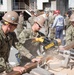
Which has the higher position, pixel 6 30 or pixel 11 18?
pixel 11 18

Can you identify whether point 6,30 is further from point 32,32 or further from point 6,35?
point 32,32

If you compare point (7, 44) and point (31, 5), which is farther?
point (31, 5)

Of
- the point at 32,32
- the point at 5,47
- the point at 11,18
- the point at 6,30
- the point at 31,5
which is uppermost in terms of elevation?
the point at 31,5

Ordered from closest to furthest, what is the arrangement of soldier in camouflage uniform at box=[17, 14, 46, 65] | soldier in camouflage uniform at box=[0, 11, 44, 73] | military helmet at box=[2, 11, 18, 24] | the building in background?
soldier in camouflage uniform at box=[0, 11, 44, 73] < military helmet at box=[2, 11, 18, 24] < soldier in camouflage uniform at box=[17, 14, 46, 65] < the building in background

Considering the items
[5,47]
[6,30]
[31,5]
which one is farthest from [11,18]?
[31,5]

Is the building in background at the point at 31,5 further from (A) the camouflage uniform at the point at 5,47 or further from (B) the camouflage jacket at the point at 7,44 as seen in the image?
(A) the camouflage uniform at the point at 5,47

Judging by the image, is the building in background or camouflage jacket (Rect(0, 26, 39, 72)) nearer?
camouflage jacket (Rect(0, 26, 39, 72))

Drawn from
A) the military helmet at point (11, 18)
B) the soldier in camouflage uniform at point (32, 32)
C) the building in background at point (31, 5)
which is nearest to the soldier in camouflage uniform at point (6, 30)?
the military helmet at point (11, 18)

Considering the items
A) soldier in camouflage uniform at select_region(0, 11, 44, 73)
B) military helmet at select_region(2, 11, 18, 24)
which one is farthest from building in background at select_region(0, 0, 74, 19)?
military helmet at select_region(2, 11, 18, 24)

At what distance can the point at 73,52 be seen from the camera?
3883 mm

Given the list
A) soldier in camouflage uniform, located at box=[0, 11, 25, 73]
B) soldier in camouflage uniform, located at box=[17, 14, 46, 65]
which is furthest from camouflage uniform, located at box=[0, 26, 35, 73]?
soldier in camouflage uniform, located at box=[17, 14, 46, 65]

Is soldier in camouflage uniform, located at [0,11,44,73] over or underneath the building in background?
underneath

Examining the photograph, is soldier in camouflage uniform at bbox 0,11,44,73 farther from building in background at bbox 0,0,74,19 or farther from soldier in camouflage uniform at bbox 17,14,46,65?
building in background at bbox 0,0,74,19

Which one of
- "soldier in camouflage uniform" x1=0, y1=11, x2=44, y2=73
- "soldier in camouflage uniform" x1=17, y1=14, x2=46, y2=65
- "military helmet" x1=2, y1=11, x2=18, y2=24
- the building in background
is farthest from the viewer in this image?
the building in background
